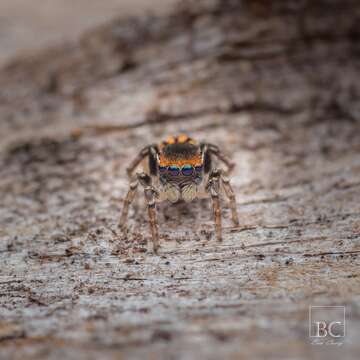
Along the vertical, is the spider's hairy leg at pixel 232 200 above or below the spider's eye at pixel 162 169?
below

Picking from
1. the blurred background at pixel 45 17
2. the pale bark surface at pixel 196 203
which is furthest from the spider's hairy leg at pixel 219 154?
the blurred background at pixel 45 17

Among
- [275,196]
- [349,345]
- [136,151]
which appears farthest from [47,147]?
[349,345]

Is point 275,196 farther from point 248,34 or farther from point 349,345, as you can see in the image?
point 248,34

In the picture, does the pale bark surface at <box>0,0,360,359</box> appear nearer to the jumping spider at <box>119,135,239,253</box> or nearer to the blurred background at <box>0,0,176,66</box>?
the jumping spider at <box>119,135,239,253</box>

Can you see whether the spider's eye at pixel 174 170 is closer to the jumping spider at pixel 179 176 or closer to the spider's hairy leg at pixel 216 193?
the jumping spider at pixel 179 176

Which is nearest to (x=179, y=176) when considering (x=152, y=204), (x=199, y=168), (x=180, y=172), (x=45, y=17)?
(x=180, y=172)

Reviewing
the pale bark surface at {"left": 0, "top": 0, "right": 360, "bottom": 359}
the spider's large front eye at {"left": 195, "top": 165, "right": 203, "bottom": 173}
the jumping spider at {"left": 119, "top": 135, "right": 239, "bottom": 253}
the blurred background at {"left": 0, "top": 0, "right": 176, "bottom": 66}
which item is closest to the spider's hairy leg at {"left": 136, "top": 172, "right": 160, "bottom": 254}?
the jumping spider at {"left": 119, "top": 135, "right": 239, "bottom": 253}
